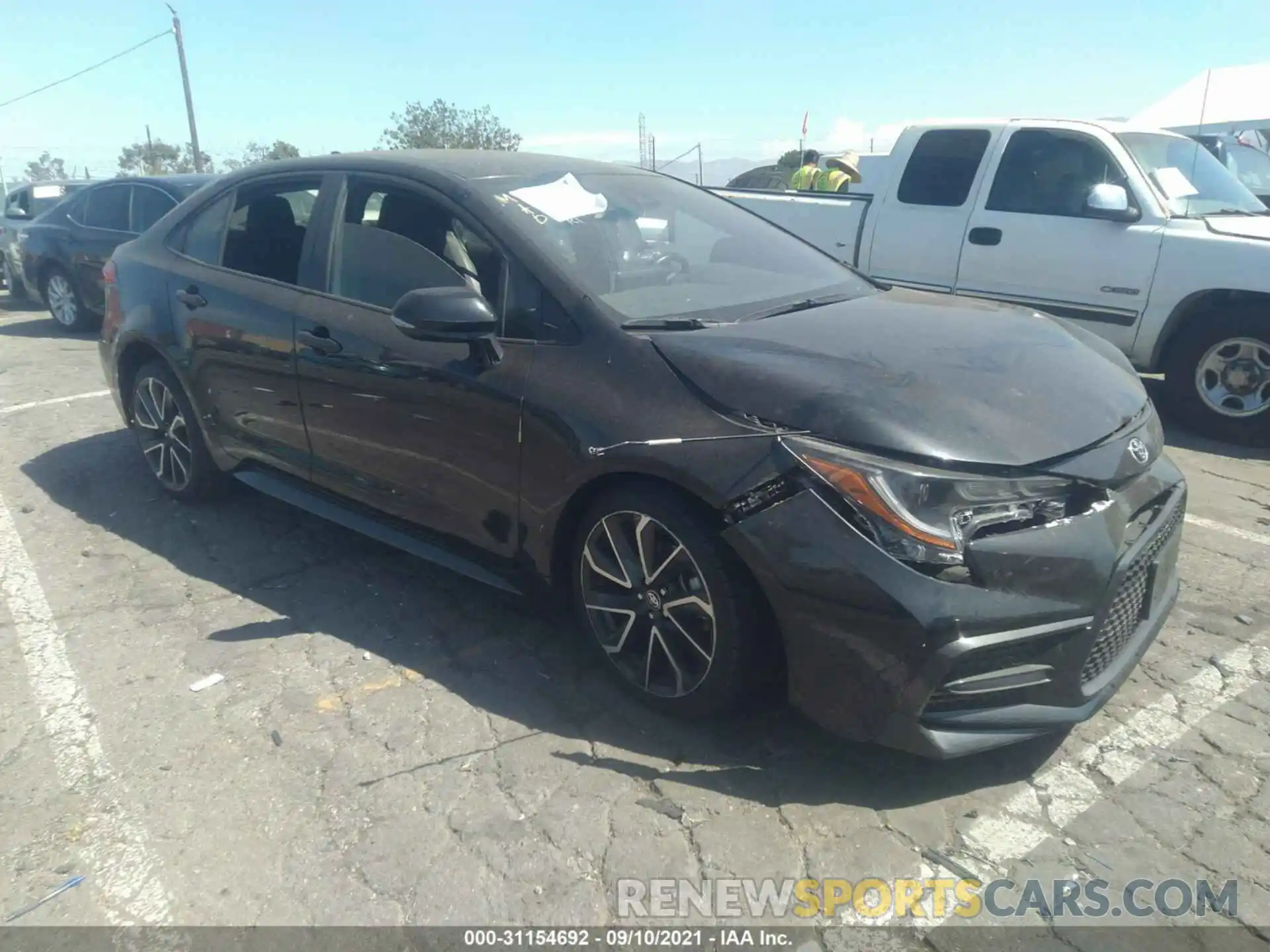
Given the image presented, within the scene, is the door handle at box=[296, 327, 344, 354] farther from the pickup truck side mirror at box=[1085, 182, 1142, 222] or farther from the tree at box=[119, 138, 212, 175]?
the tree at box=[119, 138, 212, 175]

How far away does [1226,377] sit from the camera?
Answer: 5984 mm

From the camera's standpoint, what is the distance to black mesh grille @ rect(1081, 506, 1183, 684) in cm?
259

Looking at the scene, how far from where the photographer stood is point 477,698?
3189 millimetres

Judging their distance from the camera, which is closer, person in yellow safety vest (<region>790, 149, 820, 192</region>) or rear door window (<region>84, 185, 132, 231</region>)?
rear door window (<region>84, 185, 132, 231</region>)

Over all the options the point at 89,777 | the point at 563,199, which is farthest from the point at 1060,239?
the point at 89,777

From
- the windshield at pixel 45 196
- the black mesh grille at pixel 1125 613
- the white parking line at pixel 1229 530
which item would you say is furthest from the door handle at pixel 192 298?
the windshield at pixel 45 196

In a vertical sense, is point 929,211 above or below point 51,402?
above

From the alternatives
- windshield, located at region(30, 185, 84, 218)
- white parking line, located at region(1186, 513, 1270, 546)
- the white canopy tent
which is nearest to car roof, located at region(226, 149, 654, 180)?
white parking line, located at region(1186, 513, 1270, 546)

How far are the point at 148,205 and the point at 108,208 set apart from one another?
2.76 ft

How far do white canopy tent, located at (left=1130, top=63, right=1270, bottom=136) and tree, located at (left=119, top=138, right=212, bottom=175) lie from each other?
33.8m

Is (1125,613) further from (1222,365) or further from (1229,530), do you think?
(1222,365)

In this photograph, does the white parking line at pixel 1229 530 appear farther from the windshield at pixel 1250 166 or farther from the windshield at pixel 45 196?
the windshield at pixel 45 196

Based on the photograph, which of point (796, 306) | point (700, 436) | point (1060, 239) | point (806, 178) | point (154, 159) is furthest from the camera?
point (154, 159)

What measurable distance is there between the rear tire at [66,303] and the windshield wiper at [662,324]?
958 centimetres
